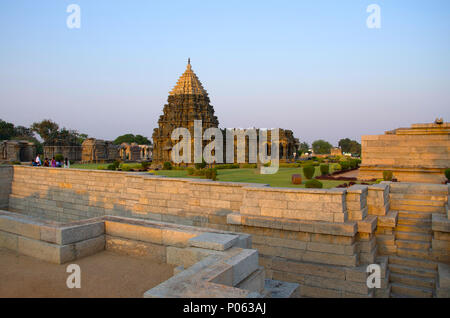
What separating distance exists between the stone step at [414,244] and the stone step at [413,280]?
2.25 ft

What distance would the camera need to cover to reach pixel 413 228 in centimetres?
738

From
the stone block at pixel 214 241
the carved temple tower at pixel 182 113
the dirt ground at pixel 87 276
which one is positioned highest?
the carved temple tower at pixel 182 113

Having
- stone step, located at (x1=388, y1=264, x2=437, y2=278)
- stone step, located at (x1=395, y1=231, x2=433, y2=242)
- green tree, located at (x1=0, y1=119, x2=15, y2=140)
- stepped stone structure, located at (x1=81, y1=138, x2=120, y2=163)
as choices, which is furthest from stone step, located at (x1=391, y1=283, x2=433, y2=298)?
green tree, located at (x1=0, y1=119, x2=15, y2=140)

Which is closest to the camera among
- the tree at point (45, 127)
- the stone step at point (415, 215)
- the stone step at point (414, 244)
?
the stone step at point (414, 244)

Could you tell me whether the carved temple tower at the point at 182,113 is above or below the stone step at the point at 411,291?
above

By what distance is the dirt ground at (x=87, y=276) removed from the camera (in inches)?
140

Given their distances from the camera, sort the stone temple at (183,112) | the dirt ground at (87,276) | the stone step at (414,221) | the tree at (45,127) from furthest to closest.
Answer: the tree at (45,127) → the stone temple at (183,112) → the stone step at (414,221) → the dirt ground at (87,276)

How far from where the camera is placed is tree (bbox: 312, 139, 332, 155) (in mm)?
110938

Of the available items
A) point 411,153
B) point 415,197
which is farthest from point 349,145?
point 415,197

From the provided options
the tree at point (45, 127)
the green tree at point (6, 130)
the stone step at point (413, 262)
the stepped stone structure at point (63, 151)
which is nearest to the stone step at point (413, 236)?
the stone step at point (413, 262)

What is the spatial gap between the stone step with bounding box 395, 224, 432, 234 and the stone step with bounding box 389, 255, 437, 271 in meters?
0.79

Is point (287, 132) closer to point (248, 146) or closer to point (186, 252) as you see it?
point (248, 146)

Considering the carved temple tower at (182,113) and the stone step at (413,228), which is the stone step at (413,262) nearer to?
the stone step at (413,228)
